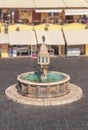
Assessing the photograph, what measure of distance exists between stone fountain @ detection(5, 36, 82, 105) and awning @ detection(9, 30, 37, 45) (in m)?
A: 11.1

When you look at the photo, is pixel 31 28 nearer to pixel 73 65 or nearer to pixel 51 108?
pixel 73 65

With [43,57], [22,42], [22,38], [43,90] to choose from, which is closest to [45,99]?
[43,90]

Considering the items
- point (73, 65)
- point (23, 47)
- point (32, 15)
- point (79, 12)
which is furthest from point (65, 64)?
point (32, 15)

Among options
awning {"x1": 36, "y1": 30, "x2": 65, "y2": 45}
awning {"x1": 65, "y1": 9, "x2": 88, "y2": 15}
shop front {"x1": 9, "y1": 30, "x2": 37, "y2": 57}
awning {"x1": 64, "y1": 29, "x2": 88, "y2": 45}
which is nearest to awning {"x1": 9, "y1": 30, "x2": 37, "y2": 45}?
shop front {"x1": 9, "y1": 30, "x2": 37, "y2": 57}

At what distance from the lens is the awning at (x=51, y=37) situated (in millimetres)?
36969

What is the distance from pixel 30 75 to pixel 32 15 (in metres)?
19.8

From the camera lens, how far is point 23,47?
38.7m

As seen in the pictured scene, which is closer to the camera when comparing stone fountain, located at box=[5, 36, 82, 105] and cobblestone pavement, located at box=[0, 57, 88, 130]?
cobblestone pavement, located at box=[0, 57, 88, 130]
